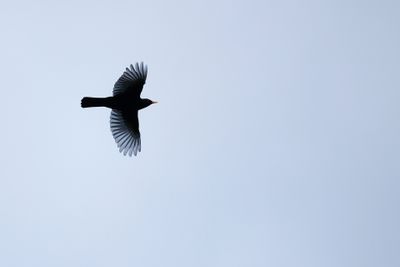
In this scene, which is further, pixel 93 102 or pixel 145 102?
pixel 145 102

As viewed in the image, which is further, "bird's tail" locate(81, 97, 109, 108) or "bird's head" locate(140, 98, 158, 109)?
"bird's head" locate(140, 98, 158, 109)

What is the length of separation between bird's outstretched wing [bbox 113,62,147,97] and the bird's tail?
19.4 inches

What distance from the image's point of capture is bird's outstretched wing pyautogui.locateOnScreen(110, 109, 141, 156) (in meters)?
21.7

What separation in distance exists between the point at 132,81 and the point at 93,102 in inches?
64.2

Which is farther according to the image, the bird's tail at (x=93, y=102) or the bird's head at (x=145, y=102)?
the bird's head at (x=145, y=102)

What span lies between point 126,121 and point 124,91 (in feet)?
4.78

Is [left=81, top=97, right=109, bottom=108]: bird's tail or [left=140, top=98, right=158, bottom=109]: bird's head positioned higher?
[left=140, top=98, right=158, bottom=109]: bird's head

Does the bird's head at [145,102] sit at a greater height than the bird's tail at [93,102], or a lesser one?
greater

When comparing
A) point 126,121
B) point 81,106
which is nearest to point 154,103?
point 126,121

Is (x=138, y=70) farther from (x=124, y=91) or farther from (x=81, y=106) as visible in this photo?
(x=81, y=106)

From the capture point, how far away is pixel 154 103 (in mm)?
22172

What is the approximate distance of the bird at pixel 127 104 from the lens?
819 inches

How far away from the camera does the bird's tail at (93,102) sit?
2067 cm

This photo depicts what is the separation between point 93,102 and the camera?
20.8 meters
